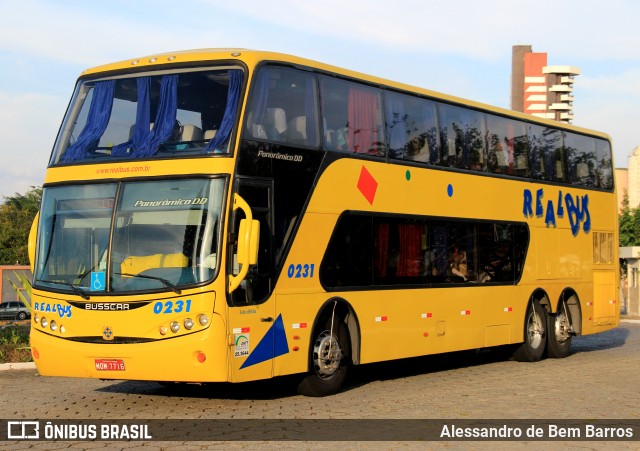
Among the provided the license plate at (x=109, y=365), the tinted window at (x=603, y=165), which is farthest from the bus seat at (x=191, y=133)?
the tinted window at (x=603, y=165)

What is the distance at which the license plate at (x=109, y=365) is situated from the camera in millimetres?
12281

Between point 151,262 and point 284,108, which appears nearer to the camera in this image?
point 151,262

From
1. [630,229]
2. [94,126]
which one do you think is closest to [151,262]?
[94,126]

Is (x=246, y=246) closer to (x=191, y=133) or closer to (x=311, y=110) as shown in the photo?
(x=191, y=133)

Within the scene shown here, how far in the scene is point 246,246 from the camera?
12.0 metres

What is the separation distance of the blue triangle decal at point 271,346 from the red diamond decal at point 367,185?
273 cm

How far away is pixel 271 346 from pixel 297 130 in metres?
2.92

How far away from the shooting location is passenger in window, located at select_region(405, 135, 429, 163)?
16281mm

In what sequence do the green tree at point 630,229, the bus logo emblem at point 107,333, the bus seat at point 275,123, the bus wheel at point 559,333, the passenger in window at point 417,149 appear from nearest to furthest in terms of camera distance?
the bus logo emblem at point 107,333 < the bus seat at point 275,123 < the passenger in window at point 417,149 < the bus wheel at point 559,333 < the green tree at point 630,229

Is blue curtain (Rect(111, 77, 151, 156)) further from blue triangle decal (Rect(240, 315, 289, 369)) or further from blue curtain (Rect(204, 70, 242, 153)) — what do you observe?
blue triangle decal (Rect(240, 315, 289, 369))

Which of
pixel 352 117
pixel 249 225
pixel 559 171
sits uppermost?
pixel 352 117

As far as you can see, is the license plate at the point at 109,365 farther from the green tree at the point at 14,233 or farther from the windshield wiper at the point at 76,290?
the green tree at the point at 14,233

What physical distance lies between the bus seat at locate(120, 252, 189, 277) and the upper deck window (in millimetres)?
1304

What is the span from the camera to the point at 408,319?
15930 mm
